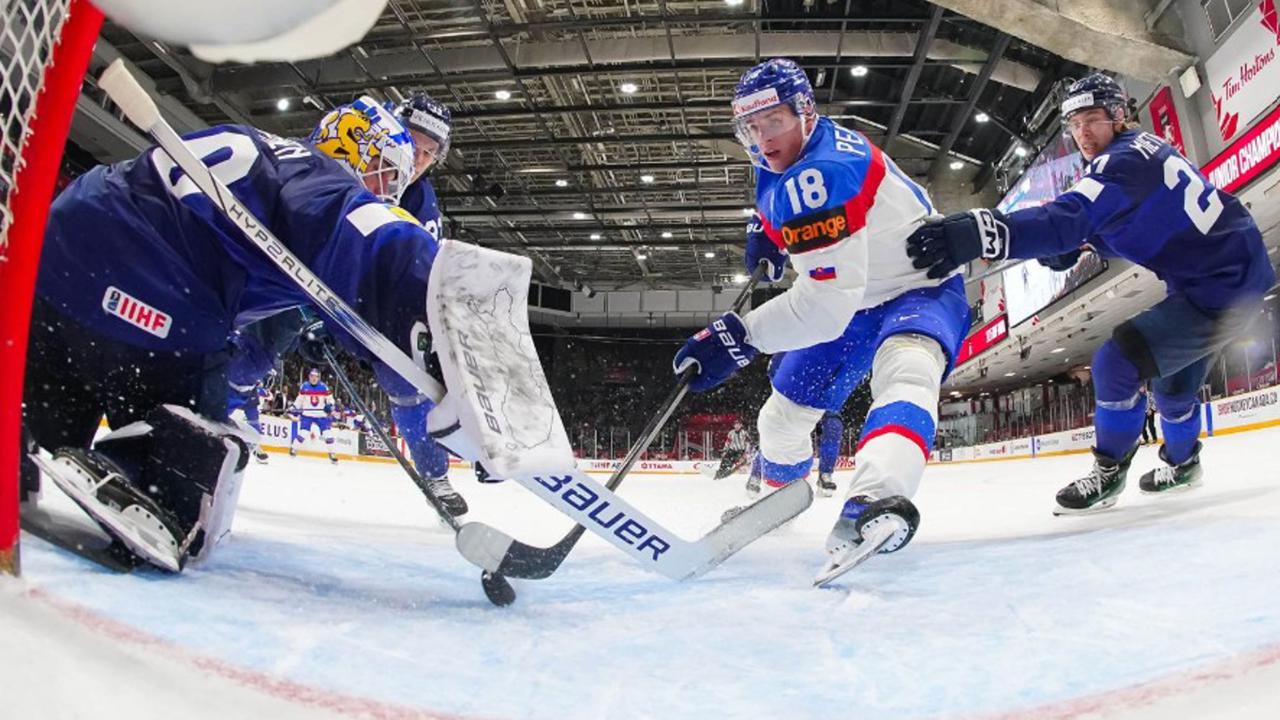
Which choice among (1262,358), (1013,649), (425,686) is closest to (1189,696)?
(1013,649)

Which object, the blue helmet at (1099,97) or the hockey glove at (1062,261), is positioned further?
the hockey glove at (1062,261)

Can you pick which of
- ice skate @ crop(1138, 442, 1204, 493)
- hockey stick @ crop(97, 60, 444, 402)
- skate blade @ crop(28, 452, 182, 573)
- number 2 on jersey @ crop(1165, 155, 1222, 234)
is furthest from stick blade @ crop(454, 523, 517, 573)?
ice skate @ crop(1138, 442, 1204, 493)

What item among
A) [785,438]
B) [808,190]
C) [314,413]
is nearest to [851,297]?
[808,190]

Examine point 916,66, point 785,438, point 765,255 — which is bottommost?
point 785,438

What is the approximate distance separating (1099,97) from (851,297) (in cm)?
121

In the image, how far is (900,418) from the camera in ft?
5.47

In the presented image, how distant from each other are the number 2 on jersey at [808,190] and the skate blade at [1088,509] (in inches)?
56.9

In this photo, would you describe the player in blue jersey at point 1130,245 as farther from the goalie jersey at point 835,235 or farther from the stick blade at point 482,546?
the stick blade at point 482,546

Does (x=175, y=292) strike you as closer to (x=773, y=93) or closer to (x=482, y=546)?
(x=482, y=546)

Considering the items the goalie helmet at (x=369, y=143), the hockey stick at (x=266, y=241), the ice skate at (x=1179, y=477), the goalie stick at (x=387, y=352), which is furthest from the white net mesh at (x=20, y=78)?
the ice skate at (x=1179, y=477)

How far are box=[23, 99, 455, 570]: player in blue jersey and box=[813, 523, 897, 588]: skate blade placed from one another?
91 centimetres

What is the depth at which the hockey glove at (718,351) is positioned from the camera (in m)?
2.02

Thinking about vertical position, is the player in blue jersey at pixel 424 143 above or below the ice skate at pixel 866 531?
above

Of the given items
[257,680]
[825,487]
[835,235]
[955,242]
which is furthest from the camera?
[825,487]
